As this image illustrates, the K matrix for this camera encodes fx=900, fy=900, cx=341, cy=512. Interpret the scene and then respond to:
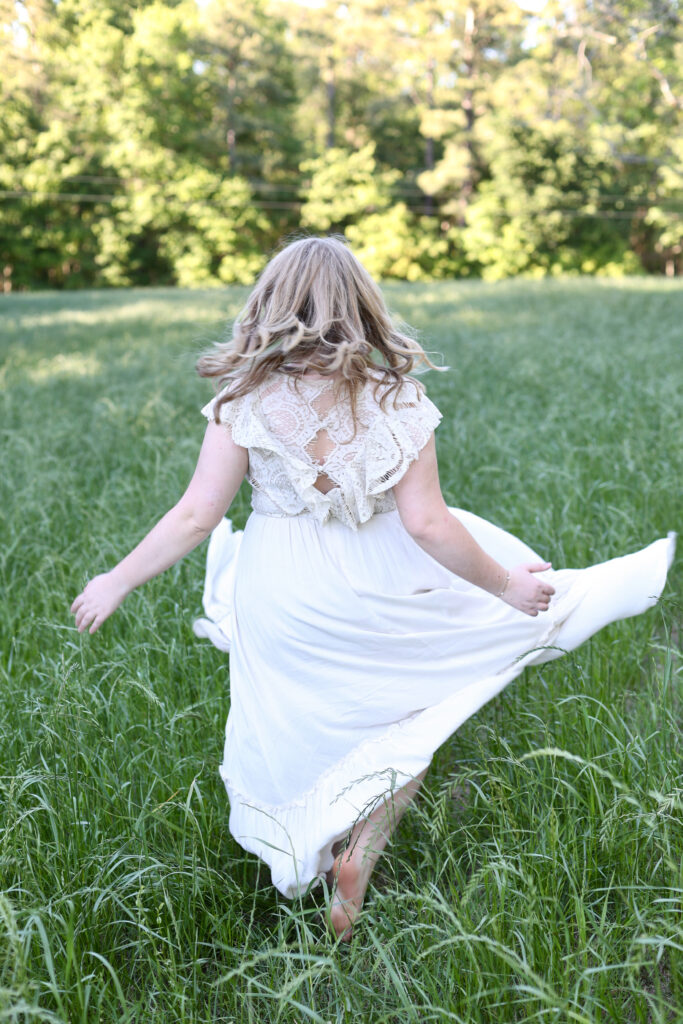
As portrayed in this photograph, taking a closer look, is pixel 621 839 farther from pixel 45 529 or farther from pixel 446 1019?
pixel 45 529

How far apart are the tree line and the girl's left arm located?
114ft

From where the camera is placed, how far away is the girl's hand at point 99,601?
2.08 meters

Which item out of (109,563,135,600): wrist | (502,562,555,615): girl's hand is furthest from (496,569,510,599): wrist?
(109,563,135,600): wrist

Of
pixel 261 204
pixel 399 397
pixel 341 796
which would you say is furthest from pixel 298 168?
pixel 341 796

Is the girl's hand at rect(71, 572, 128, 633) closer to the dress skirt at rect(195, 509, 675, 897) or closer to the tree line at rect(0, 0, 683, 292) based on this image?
the dress skirt at rect(195, 509, 675, 897)

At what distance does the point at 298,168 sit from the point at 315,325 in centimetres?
4071

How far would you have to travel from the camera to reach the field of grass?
1.70m

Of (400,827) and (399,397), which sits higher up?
(399,397)

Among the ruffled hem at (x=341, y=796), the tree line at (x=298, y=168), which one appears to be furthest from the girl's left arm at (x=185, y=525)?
the tree line at (x=298, y=168)

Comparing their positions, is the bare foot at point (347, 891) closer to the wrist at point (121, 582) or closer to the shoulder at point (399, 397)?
the wrist at point (121, 582)

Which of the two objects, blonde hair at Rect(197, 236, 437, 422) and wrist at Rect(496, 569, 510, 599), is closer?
blonde hair at Rect(197, 236, 437, 422)

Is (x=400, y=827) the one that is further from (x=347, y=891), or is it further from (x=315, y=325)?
(x=315, y=325)

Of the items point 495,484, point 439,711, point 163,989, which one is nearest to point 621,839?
point 439,711

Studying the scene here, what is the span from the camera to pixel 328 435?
2.06 metres
